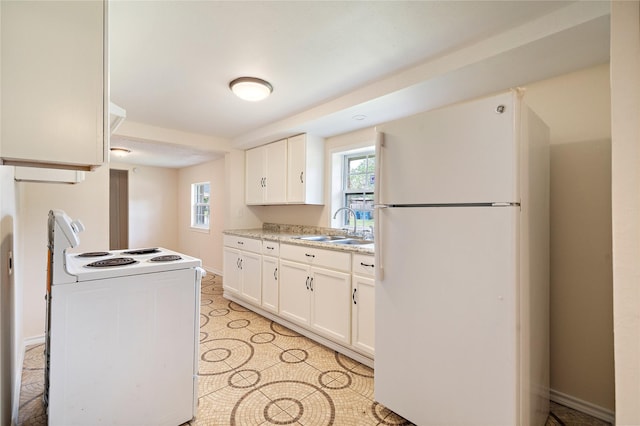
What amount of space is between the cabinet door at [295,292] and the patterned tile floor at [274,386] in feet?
0.67

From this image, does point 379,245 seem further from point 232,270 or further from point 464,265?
point 232,270

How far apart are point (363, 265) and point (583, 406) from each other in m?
1.58

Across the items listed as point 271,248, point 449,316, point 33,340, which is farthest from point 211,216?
point 449,316

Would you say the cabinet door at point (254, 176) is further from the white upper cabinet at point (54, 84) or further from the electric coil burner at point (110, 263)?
the white upper cabinet at point (54, 84)

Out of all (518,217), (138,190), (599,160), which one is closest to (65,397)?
(518,217)

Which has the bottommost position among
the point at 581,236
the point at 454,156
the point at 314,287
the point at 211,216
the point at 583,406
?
the point at 583,406

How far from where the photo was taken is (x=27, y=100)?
3.02 feet

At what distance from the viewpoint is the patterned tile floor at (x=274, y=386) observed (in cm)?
171

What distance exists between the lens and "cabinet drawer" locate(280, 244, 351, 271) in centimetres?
239

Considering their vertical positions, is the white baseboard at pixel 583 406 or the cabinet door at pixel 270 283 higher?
the cabinet door at pixel 270 283

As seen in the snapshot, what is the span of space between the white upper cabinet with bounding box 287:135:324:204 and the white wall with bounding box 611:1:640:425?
2624 millimetres

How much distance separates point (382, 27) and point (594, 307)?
2.07m

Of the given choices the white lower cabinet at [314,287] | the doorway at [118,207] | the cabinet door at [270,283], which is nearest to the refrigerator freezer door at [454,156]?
the white lower cabinet at [314,287]

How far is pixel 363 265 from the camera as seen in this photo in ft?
7.35
